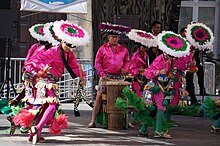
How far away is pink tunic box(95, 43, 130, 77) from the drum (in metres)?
0.21

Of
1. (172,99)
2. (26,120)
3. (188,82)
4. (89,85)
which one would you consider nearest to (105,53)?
(172,99)

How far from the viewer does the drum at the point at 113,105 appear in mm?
10531

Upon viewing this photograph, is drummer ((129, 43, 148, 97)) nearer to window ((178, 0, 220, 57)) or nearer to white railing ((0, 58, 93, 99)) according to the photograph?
white railing ((0, 58, 93, 99))

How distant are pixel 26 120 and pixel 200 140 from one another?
9.44 feet

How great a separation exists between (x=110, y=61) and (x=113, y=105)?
80 cm

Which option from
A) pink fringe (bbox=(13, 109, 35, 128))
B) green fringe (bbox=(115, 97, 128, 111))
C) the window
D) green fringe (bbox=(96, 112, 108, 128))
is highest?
the window

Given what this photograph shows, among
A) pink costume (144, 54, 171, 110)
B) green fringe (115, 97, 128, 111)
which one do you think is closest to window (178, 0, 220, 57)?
green fringe (115, 97, 128, 111)

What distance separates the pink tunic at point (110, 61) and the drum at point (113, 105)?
214mm

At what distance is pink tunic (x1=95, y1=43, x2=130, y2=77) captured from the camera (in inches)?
414

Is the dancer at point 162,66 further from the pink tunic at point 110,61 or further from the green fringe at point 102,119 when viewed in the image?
the green fringe at point 102,119

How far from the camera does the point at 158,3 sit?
47.3ft

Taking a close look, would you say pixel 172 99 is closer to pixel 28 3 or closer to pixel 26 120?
pixel 26 120

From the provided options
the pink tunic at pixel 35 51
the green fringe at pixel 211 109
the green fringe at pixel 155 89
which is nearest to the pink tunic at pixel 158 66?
the green fringe at pixel 155 89

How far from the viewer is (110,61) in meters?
10.5
